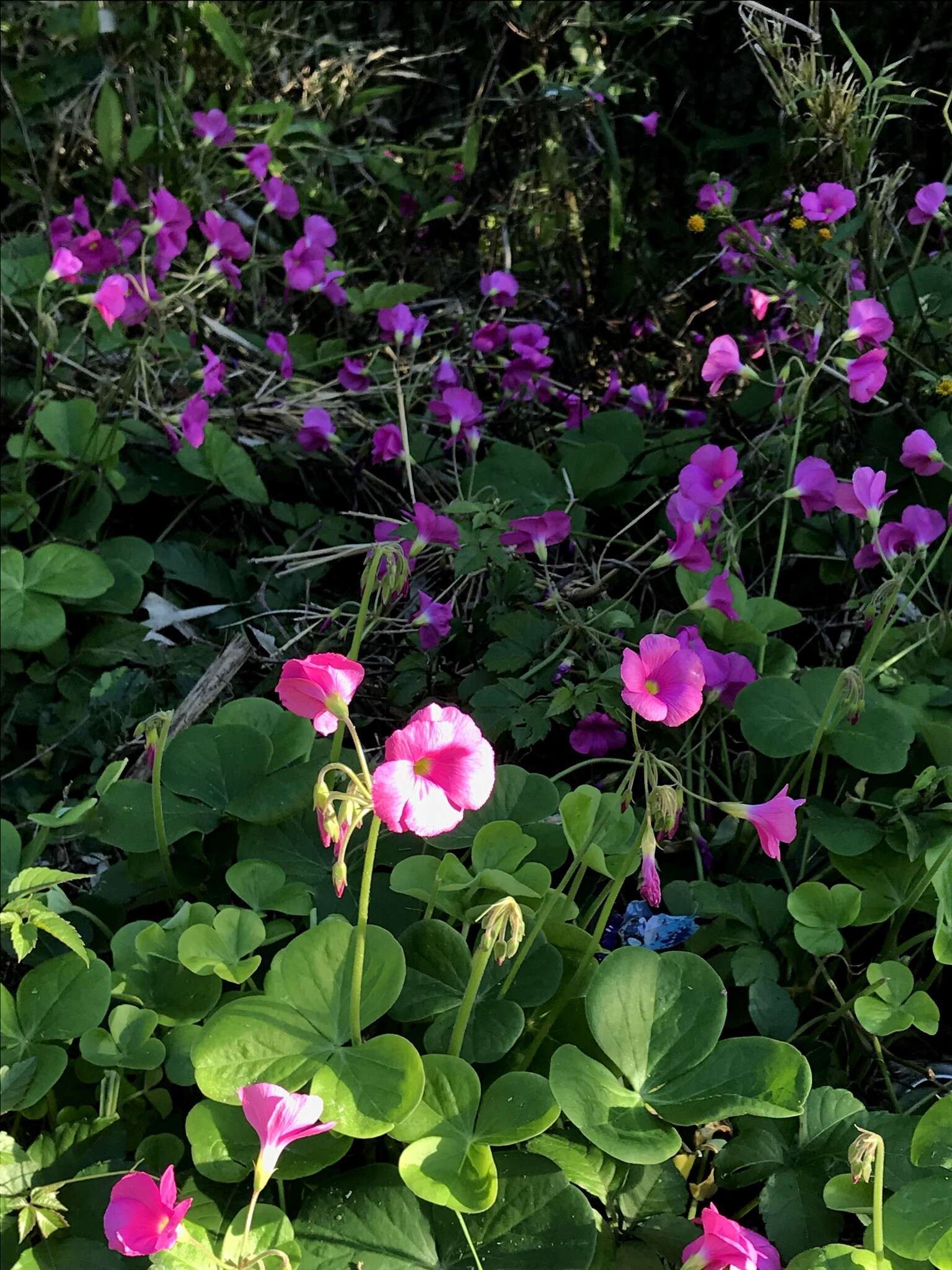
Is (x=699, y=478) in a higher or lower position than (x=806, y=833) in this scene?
higher

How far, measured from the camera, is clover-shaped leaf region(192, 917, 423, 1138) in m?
0.93

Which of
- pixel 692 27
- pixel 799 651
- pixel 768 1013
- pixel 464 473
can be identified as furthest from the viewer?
pixel 692 27

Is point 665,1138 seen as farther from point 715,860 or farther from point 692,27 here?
point 692,27

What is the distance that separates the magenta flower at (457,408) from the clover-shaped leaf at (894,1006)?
129 cm

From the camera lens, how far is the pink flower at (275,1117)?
84cm

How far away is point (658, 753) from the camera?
1479 mm

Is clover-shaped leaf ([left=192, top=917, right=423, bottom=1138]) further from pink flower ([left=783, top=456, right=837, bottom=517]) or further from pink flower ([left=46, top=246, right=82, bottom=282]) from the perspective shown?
pink flower ([left=46, top=246, right=82, bottom=282])

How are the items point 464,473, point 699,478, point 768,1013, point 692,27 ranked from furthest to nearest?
point 692,27, point 464,473, point 699,478, point 768,1013

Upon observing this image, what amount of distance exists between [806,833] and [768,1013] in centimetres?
27

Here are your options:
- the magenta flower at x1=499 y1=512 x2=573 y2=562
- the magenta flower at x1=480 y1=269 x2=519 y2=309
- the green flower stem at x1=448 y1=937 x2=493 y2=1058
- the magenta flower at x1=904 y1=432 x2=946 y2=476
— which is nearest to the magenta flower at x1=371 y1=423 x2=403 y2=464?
the magenta flower at x1=499 y1=512 x2=573 y2=562

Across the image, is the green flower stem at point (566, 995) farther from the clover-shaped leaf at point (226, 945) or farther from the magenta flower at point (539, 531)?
the magenta flower at point (539, 531)

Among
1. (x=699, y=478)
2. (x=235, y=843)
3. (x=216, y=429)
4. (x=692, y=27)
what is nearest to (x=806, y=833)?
(x=699, y=478)

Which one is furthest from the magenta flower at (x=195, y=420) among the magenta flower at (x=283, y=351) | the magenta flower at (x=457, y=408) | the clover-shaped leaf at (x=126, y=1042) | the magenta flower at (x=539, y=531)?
the clover-shaped leaf at (x=126, y=1042)

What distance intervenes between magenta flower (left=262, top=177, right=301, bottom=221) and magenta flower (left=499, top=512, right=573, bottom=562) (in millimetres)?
1389
